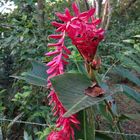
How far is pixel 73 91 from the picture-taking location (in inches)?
27.6

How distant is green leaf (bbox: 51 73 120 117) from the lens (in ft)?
2.11

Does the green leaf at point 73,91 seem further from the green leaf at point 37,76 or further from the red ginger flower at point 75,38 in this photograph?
the green leaf at point 37,76

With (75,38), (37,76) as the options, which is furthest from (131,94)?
(75,38)

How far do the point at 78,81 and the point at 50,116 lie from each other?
1.57 m

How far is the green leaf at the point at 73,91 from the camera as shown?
644 millimetres

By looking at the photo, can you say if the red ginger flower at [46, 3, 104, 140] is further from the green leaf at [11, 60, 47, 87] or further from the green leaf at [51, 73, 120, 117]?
the green leaf at [11, 60, 47, 87]

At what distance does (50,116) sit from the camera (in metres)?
2.27

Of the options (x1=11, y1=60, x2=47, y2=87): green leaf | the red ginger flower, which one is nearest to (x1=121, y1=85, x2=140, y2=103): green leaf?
(x1=11, y1=60, x2=47, y2=87): green leaf

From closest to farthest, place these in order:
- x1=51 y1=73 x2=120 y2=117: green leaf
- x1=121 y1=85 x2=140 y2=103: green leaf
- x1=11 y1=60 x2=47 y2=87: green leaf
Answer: x1=51 y1=73 x2=120 y2=117: green leaf, x1=11 y1=60 x2=47 y2=87: green leaf, x1=121 y1=85 x2=140 y2=103: green leaf

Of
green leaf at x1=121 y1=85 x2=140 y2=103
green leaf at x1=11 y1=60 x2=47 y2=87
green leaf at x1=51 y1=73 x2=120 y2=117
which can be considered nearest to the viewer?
green leaf at x1=51 y1=73 x2=120 y2=117

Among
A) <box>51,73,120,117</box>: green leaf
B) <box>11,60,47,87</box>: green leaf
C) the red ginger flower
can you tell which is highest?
the red ginger flower

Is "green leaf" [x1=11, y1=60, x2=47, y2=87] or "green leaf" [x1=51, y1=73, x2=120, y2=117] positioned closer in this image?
"green leaf" [x1=51, y1=73, x2=120, y2=117]

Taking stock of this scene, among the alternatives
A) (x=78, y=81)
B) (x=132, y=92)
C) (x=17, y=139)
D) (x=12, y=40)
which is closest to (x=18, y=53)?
(x=12, y=40)

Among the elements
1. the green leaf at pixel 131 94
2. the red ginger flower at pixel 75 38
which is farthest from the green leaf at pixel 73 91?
the green leaf at pixel 131 94
